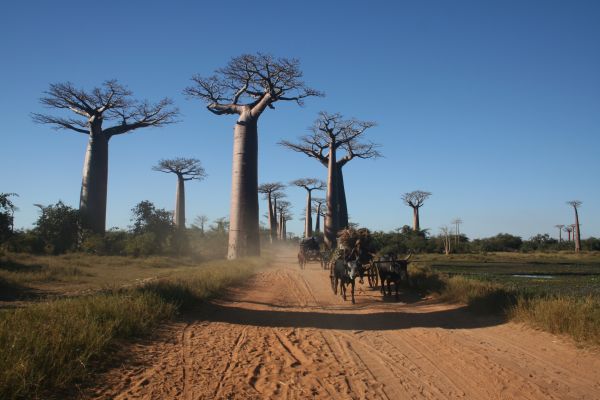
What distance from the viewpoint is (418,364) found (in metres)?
4.39

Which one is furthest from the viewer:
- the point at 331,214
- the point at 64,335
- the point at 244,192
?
the point at 331,214

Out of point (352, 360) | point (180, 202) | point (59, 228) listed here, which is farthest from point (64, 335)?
point (180, 202)

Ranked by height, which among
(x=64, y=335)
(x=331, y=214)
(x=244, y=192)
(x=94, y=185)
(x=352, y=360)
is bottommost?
(x=352, y=360)

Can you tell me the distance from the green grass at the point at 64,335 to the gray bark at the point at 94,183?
16522 millimetres

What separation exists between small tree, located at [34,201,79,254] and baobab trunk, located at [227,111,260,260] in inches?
313

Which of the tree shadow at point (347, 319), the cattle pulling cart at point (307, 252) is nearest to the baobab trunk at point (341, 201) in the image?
the cattle pulling cart at point (307, 252)

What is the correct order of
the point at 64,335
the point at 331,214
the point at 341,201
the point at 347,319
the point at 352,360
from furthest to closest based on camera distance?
the point at 341,201 < the point at 331,214 < the point at 347,319 < the point at 352,360 < the point at 64,335

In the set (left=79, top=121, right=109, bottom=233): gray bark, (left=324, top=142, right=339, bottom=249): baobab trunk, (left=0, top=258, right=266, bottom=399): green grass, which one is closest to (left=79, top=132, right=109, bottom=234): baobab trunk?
(left=79, top=121, right=109, bottom=233): gray bark

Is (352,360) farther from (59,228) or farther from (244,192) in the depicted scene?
(59,228)

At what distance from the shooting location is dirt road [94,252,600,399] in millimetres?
3590

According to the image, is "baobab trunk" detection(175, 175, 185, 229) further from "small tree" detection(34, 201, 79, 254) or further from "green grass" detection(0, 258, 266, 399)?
"green grass" detection(0, 258, 266, 399)

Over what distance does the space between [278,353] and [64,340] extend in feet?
6.68

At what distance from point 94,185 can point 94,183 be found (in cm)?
10

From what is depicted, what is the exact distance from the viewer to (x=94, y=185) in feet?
70.0
